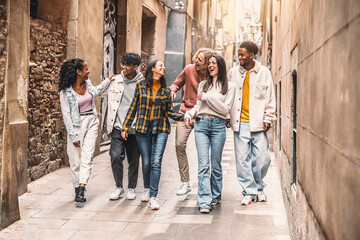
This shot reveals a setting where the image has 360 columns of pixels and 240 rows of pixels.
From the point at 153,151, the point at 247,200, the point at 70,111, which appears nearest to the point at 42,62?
the point at 70,111

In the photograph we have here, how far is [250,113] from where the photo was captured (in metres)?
5.77

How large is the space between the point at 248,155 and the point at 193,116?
0.87 metres

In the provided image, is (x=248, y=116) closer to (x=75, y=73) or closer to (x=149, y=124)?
(x=149, y=124)

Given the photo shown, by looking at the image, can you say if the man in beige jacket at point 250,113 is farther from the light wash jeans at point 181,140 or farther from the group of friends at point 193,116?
the light wash jeans at point 181,140

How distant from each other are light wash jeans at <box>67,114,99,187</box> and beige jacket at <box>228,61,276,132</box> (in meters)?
1.79

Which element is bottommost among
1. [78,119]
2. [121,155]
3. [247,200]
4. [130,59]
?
[247,200]

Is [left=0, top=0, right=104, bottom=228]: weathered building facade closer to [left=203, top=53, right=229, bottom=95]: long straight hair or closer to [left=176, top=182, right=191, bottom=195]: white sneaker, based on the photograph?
[left=176, top=182, right=191, bottom=195]: white sneaker

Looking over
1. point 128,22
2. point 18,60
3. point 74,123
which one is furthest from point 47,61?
point 128,22

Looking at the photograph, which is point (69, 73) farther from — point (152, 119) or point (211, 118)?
point (211, 118)

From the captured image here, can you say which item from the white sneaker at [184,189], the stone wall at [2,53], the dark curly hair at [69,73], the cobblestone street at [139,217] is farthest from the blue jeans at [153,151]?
the stone wall at [2,53]

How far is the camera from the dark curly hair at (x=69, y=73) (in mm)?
5833

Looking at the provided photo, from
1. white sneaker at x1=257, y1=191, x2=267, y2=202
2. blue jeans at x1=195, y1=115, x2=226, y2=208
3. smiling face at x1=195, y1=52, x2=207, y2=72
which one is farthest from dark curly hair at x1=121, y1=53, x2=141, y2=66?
white sneaker at x1=257, y1=191, x2=267, y2=202

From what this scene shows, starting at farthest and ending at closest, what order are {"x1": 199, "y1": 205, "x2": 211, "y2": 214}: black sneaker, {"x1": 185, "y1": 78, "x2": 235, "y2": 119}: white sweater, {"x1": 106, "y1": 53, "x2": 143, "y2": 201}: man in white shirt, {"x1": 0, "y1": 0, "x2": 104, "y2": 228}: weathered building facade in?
{"x1": 106, "y1": 53, "x2": 143, "y2": 201}: man in white shirt, {"x1": 185, "y1": 78, "x2": 235, "y2": 119}: white sweater, {"x1": 199, "y1": 205, "x2": 211, "y2": 214}: black sneaker, {"x1": 0, "y1": 0, "x2": 104, "y2": 228}: weathered building facade

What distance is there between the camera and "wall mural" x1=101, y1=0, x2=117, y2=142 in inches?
448
